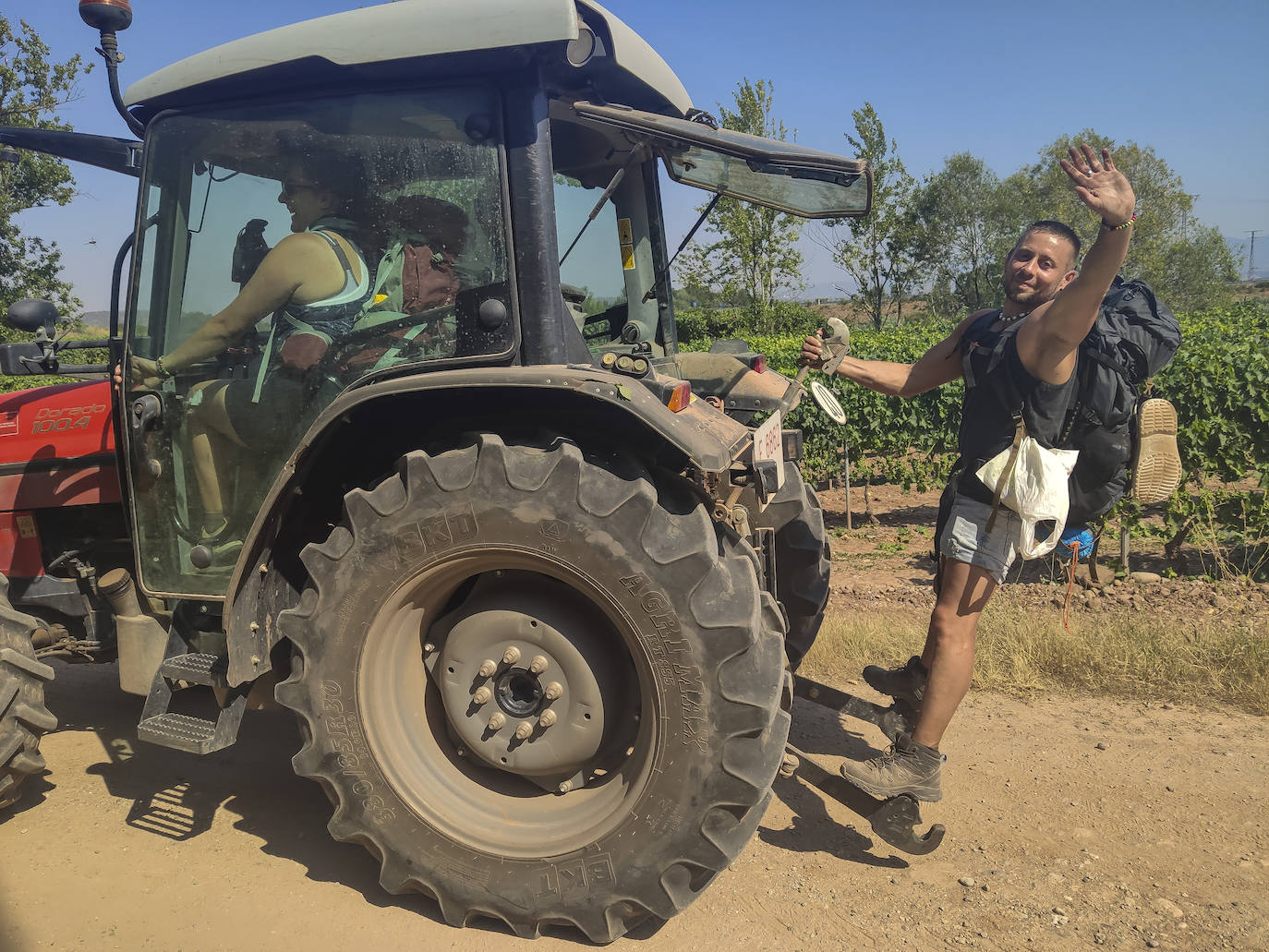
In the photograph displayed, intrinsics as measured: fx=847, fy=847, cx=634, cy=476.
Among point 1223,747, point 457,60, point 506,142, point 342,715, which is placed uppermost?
point 457,60

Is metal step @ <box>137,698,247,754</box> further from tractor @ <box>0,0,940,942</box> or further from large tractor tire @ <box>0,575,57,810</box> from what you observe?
large tractor tire @ <box>0,575,57,810</box>

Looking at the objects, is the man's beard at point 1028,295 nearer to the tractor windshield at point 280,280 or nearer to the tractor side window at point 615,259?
the tractor side window at point 615,259

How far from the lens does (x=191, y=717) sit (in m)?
2.90

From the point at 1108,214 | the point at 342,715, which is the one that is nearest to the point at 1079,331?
the point at 1108,214

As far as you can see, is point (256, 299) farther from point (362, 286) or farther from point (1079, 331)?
point (1079, 331)

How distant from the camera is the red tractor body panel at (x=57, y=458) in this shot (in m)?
3.47

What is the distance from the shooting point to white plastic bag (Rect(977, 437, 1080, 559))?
2861 millimetres

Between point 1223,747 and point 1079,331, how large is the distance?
205cm

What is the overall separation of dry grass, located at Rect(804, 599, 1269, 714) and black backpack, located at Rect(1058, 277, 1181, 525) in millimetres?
1416

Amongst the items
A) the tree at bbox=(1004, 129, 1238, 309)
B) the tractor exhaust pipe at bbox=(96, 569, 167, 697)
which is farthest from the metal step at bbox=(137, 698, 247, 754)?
the tree at bbox=(1004, 129, 1238, 309)

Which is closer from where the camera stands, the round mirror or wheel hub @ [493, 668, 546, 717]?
wheel hub @ [493, 668, 546, 717]

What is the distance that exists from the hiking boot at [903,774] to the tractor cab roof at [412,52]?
247 centimetres

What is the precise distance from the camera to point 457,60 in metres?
2.46

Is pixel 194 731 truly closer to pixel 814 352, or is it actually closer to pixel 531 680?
pixel 531 680
